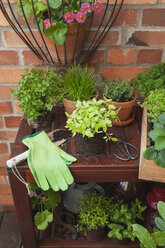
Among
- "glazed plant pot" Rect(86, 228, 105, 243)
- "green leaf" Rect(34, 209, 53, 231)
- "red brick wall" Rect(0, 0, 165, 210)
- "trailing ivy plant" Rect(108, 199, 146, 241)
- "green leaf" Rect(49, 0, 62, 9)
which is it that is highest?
"green leaf" Rect(49, 0, 62, 9)

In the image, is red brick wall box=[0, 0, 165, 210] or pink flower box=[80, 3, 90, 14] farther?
red brick wall box=[0, 0, 165, 210]

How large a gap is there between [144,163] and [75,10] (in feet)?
2.22

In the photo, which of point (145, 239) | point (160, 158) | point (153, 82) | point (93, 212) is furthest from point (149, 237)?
point (153, 82)

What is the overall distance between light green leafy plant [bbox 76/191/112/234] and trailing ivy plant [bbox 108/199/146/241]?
40 mm

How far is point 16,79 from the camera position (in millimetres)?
1379

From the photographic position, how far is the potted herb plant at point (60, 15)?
97cm

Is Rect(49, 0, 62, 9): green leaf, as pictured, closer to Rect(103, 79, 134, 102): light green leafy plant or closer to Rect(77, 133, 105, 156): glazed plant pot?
Rect(103, 79, 134, 102): light green leafy plant

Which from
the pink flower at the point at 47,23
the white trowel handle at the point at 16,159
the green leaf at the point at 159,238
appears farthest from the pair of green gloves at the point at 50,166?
the pink flower at the point at 47,23

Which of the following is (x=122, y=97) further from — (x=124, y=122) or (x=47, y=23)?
(x=47, y=23)

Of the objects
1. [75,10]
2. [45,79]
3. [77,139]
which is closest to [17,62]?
[45,79]

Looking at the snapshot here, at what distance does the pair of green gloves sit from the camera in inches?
38.8

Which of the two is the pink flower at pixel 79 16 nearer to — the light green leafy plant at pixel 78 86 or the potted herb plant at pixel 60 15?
the potted herb plant at pixel 60 15

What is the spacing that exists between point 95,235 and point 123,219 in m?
0.17

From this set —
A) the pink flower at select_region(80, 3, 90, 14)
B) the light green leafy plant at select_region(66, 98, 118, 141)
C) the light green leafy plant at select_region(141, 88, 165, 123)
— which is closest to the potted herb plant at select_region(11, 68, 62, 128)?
the light green leafy plant at select_region(66, 98, 118, 141)
